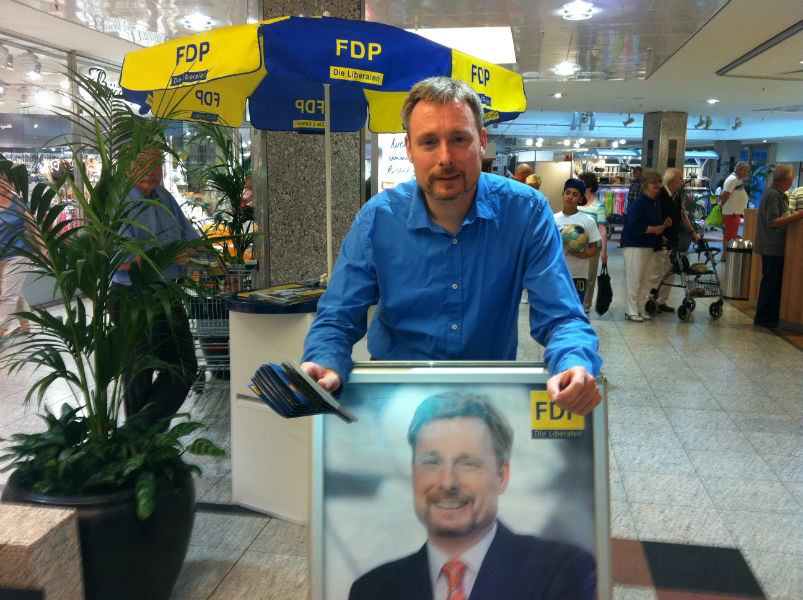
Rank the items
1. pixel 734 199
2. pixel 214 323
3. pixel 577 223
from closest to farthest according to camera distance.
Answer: pixel 214 323
pixel 577 223
pixel 734 199

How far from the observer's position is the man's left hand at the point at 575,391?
1.40 meters

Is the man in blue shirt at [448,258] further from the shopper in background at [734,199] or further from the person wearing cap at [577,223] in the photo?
the shopper in background at [734,199]

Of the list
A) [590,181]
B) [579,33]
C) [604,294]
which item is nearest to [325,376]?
[590,181]

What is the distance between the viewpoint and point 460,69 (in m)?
3.92

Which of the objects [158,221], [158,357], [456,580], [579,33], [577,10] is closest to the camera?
[456,580]

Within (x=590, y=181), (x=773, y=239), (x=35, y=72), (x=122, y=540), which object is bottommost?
(x=122, y=540)

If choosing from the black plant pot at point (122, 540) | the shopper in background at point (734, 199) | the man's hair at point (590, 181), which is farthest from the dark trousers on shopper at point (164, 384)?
the shopper in background at point (734, 199)

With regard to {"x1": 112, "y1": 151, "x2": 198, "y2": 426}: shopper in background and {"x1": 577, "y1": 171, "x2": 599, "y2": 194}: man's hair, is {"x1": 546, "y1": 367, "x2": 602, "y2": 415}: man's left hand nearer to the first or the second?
{"x1": 112, "y1": 151, "x2": 198, "y2": 426}: shopper in background

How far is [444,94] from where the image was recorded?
5.72 ft

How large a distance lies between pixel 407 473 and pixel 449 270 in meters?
0.58

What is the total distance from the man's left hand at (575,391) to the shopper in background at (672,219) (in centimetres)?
801

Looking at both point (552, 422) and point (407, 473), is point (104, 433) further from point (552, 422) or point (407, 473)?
point (552, 422)

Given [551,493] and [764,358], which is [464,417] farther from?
[764,358]

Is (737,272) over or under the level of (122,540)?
over
